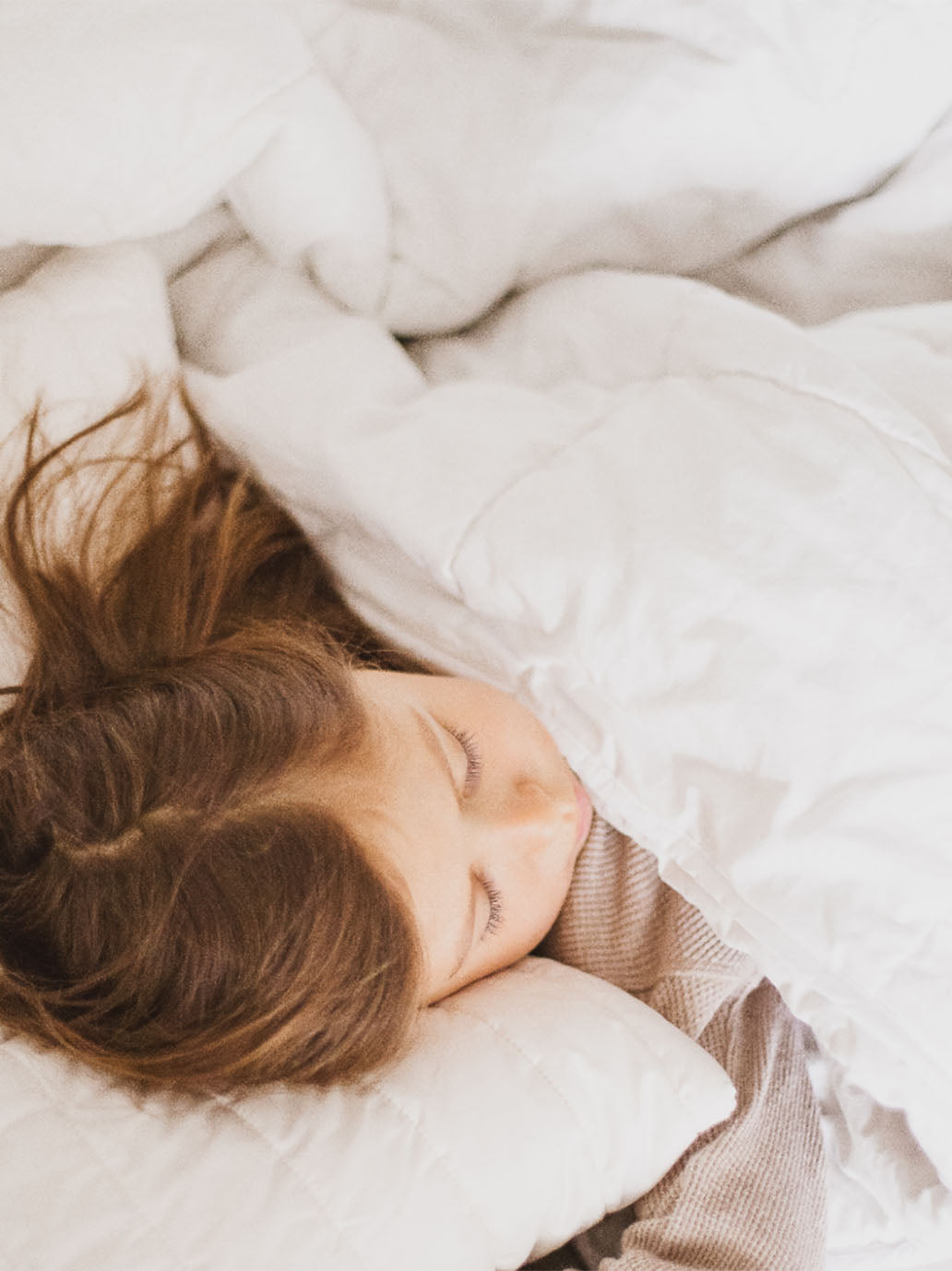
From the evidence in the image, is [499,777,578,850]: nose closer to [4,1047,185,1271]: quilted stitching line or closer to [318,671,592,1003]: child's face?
[318,671,592,1003]: child's face

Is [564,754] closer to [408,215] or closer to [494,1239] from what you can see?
[494,1239]

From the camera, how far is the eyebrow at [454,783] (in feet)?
2.22

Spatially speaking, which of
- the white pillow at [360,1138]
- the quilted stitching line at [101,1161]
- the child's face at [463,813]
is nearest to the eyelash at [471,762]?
the child's face at [463,813]

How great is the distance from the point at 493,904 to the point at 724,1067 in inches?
8.6

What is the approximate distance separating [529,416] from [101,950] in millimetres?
429

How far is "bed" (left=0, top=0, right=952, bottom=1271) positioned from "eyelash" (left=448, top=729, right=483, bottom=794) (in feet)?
0.20

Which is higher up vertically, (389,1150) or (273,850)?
(273,850)

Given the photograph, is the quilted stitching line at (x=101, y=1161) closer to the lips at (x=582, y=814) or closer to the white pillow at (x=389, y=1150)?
the white pillow at (x=389, y=1150)

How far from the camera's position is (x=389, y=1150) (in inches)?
23.1

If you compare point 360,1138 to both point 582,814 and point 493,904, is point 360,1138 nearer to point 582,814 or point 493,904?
point 493,904

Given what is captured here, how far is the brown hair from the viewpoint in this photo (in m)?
0.61

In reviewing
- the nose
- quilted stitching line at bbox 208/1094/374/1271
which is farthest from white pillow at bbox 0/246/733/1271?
the nose

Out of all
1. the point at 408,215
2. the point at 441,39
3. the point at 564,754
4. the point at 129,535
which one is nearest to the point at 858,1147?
the point at 564,754

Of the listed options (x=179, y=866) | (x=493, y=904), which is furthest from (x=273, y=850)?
(x=493, y=904)
